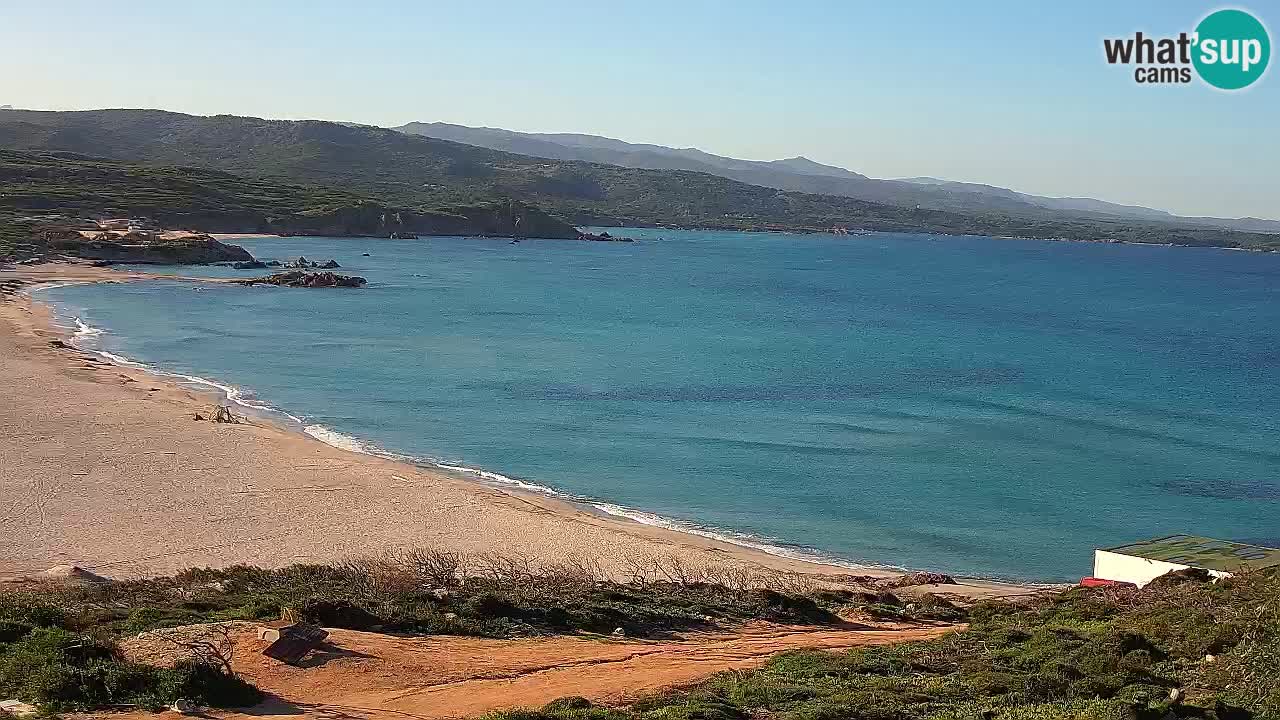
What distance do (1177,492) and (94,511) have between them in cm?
2679

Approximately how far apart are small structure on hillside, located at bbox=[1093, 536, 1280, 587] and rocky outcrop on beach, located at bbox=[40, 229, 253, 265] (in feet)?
264

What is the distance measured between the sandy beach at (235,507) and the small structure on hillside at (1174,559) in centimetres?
200

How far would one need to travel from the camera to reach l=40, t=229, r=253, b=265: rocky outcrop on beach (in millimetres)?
85750

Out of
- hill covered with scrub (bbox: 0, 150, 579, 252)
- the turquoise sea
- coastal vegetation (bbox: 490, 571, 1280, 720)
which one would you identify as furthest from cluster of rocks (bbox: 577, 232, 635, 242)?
coastal vegetation (bbox: 490, 571, 1280, 720)

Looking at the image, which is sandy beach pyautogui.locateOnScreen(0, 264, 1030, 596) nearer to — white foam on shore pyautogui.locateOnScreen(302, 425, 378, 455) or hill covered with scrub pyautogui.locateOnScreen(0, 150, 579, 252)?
white foam on shore pyautogui.locateOnScreen(302, 425, 378, 455)

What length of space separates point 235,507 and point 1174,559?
18993 mm

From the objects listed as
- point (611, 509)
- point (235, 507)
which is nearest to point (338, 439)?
point (235, 507)

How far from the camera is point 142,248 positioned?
89.4 metres

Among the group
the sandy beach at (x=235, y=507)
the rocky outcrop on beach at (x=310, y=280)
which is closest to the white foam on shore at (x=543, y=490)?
the sandy beach at (x=235, y=507)

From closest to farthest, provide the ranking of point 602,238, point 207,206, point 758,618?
point 758,618
point 207,206
point 602,238

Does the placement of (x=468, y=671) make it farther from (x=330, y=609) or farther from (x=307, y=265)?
(x=307, y=265)

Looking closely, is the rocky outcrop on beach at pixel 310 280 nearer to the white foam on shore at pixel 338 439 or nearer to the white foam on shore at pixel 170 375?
the white foam on shore at pixel 170 375

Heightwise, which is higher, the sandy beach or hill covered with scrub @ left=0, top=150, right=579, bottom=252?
hill covered with scrub @ left=0, top=150, right=579, bottom=252

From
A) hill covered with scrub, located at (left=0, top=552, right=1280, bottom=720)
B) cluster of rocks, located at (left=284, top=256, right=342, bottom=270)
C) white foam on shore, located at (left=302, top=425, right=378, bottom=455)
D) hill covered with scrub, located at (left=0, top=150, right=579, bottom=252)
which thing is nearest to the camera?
hill covered with scrub, located at (left=0, top=552, right=1280, bottom=720)
